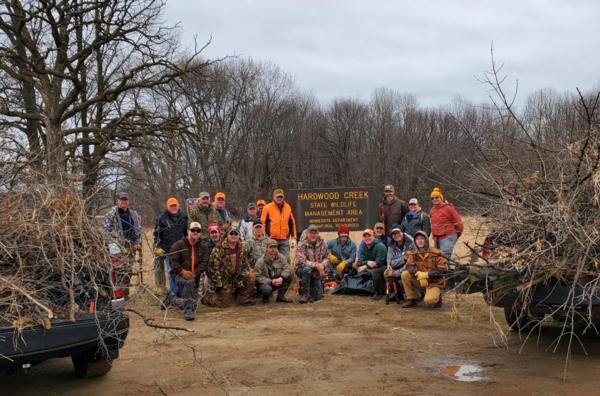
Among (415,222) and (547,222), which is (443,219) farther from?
(547,222)

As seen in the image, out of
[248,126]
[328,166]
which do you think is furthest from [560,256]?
[328,166]

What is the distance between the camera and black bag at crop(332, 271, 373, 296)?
35.1ft

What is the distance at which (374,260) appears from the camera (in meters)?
10.7

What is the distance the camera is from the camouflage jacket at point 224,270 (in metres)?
9.77

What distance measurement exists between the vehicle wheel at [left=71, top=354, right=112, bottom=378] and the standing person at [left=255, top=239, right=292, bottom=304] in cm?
444

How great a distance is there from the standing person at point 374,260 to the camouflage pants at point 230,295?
1.98 metres

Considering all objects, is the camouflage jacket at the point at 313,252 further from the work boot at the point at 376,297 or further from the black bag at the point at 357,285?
the work boot at the point at 376,297

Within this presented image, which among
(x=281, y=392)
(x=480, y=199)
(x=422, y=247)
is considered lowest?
(x=281, y=392)

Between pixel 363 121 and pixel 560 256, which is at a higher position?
pixel 363 121

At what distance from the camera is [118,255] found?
543 centimetres

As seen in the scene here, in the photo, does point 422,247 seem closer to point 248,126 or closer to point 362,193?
point 362,193

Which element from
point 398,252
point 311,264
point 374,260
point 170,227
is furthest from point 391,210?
point 170,227

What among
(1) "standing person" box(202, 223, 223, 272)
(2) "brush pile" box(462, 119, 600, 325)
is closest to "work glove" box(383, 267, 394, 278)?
(1) "standing person" box(202, 223, 223, 272)

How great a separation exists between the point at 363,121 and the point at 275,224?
1746 inches
